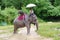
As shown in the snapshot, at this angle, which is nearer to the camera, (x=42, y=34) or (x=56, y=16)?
(x=42, y=34)

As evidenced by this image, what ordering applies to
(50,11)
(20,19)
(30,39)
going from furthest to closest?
(50,11) < (20,19) < (30,39)

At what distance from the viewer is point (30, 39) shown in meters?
8.19

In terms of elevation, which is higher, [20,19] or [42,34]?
[20,19]

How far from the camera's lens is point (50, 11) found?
21.2m

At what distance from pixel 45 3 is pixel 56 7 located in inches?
40.4

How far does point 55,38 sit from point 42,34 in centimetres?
88

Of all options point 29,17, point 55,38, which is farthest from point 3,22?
point 55,38

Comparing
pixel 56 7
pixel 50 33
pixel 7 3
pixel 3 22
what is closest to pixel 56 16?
pixel 56 7

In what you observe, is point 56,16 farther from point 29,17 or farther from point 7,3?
Result: point 29,17

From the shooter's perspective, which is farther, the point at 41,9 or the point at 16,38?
the point at 41,9

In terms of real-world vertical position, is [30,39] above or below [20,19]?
below

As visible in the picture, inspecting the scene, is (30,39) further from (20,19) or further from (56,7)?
(56,7)

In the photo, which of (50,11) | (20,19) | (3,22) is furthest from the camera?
(50,11)

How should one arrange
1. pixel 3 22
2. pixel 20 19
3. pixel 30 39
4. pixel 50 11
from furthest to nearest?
1. pixel 50 11
2. pixel 3 22
3. pixel 20 19
4. pixel 30 39
